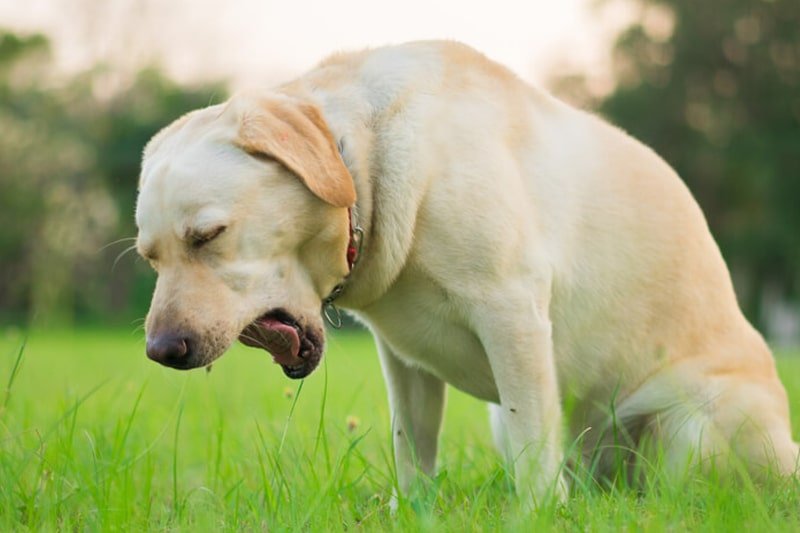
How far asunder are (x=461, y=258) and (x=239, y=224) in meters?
0.68

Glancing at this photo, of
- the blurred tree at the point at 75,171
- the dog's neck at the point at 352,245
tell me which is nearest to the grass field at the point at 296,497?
the dog's neck at the point at 352,245

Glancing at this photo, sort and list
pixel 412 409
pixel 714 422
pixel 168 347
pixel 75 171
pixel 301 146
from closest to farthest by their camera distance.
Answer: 1. pixel 168 347
2. pixel 301 146
3. pixel 714 422
4. pixel 412 409
5. pixel 75 171

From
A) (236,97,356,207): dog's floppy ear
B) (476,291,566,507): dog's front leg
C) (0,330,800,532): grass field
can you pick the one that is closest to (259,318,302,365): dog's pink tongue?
(0,330,800,532): grass field

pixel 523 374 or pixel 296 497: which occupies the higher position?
pixel 523 374

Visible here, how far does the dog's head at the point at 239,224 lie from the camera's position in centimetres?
Answer: 277

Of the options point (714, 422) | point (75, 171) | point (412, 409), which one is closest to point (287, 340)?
point (412, 409)

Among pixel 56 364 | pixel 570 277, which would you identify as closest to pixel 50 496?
pixel 570 277

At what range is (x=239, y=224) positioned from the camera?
2.82 metres

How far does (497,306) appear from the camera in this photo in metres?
3.04

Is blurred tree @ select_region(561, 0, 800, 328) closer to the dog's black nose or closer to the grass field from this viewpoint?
the grass field

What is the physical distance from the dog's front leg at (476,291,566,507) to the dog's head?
0.52 m

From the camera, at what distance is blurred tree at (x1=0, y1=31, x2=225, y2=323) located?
27.8m

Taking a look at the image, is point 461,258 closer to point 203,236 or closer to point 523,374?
point 523,374

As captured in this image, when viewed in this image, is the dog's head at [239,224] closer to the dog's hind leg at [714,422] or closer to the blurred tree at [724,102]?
the dog's hind leg at [714,422]
